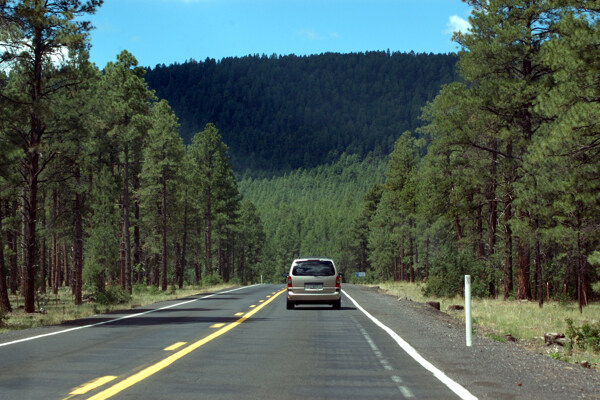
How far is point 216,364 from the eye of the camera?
32.8ft

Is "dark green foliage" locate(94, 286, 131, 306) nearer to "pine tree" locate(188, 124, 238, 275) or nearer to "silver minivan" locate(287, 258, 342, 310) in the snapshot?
"silver minivan" locate(287, 258, 342, 310)

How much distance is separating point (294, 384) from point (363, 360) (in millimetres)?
2547

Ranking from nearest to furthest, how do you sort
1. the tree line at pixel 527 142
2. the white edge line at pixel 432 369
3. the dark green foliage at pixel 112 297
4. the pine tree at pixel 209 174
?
the white edge line at pixel 432 369, the tree line at pixel 527 142, the dark green foliage at pixel 112 297, the pine tree at pixel 209 174

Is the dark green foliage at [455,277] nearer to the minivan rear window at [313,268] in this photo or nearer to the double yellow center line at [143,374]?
the minivan rear window at [313,268]

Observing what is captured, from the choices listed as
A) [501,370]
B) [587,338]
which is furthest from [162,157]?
[501,370]

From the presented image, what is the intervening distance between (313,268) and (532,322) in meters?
7.66

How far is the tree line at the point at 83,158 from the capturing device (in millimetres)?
24438

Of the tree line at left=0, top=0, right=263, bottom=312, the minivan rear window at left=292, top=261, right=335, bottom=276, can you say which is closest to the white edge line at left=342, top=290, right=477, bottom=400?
the minivan rear window at left=292, top=261, right=335, bottom=276

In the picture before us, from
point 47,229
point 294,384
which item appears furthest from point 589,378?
point 47,229

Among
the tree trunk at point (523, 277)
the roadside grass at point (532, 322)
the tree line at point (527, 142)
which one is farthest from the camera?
the tree trunk at point (523, 277)

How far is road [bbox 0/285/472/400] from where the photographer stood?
25.2 ft

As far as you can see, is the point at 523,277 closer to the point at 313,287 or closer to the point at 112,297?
the point at 313,287

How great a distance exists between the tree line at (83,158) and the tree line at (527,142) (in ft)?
50.9

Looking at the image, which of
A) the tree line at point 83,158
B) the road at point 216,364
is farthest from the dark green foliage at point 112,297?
the road at point 216,364
